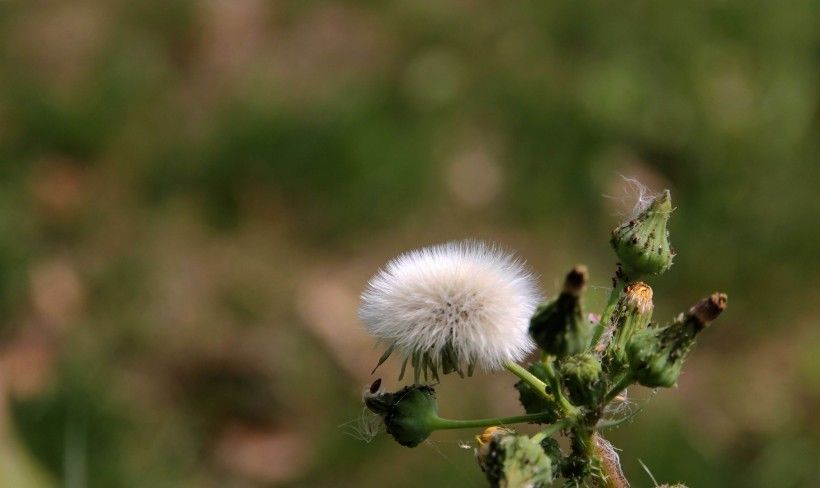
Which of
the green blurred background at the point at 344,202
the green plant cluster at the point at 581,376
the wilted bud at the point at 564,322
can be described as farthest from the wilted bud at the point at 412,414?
the green blurred background at the point at 344,202

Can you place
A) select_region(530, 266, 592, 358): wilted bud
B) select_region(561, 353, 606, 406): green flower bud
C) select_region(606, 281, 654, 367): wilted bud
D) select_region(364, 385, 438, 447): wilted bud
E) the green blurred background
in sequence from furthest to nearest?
the green blurred background < select_region(606, 281, 654, 367): wilted bud < select_region(364, 385, 438, 447): wilted bud < select_region(561, 353, 606, 406): green flower bud < select_region(530, 266, 592, 358): wilted bud

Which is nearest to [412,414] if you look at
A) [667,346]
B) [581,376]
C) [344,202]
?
[581,376]

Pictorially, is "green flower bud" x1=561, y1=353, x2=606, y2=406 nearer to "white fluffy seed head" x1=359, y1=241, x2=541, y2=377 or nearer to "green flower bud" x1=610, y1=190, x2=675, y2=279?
"white fluffy seed head" x1=359, y1=241, x2=541, y2=377

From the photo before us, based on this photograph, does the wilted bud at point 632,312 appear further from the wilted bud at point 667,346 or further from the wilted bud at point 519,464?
the wilted bud at point 519,464

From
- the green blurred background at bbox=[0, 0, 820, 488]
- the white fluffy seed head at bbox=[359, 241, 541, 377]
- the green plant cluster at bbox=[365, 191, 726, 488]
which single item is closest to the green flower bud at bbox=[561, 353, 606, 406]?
the green plant cluster at bbox=[365, 191, 726, 488]

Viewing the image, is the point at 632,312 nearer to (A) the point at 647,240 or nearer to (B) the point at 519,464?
(A) the point at 647,240

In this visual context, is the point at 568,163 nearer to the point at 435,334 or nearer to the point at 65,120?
the point at 65,120

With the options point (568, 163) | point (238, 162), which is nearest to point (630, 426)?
point (568, 163)
